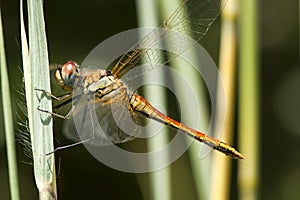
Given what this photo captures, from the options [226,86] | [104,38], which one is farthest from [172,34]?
[104,38]

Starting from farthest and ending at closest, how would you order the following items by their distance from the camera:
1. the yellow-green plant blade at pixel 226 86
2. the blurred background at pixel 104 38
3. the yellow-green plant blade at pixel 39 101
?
the blurred background at pixel 104 38
the yellow-green plant blade at pixel 226 86
the yellow-green plant blade at pixel 39 101

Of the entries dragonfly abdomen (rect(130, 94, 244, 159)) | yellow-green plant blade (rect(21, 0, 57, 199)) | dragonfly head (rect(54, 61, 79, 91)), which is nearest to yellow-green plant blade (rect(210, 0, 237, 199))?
dragonfly abdomen (rect(130, 94, 244, 159))

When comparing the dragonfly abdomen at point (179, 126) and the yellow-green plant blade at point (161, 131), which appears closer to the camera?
the yellow-green plant blade at point (161, 131)

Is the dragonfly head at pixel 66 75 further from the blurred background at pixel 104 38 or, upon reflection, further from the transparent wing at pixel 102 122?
the blurred background at pixel 104 38

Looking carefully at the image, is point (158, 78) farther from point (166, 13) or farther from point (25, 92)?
point (25, 92)

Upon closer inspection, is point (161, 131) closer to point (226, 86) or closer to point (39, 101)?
point (226, 86)

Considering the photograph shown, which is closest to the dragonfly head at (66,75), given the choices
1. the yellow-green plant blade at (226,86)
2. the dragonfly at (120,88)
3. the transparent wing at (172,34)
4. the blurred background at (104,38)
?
the dragonfly at (120,88)
